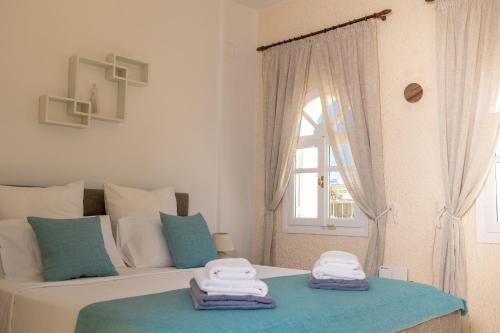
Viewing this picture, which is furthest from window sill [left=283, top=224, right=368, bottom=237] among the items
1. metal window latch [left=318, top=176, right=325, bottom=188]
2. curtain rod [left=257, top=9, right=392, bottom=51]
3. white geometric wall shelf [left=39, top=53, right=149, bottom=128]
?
white geometric wall shelf [left=39, top=53, right=149, bottom=128]

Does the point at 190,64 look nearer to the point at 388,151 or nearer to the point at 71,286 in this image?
the point at 388,151

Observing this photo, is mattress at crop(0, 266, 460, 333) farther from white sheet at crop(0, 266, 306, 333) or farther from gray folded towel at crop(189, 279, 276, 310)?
gray folded towel at crop(189, 279, 276, 310)

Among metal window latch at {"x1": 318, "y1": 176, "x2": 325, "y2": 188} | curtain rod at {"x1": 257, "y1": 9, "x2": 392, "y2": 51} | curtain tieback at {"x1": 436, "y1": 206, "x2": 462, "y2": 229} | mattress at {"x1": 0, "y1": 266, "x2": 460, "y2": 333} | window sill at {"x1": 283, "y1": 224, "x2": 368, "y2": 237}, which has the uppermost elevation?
curtain rod at {"x1": 257, "y1": 9, "x2": 392, "y2": 51}

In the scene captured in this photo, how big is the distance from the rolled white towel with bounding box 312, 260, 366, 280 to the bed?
0.24 metres

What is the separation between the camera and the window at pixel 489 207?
127 inches

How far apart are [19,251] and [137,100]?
63.8 inches

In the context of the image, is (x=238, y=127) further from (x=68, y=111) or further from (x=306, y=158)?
(x=68, y=111)

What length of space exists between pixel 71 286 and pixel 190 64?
2477mm

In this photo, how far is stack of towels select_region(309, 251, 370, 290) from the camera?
242 cm

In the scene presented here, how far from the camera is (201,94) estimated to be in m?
4.43

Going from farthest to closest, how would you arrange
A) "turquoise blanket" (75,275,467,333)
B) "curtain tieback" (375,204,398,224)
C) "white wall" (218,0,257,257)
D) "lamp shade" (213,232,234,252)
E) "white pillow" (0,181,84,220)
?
"white wall" (218,0,257,257) → "lamp shade" (213,232,234,252) → "curtain tieback" (375,204,398,224) → "white pillow" (0,181,84,220) → "turquoise blanket" (75,275,467,333)

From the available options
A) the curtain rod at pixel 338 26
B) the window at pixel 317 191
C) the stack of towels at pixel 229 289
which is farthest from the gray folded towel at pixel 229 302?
the curtain rod at pixel 338 26

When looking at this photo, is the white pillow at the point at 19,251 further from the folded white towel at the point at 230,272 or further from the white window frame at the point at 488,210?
the white window frame at the point at 488,210

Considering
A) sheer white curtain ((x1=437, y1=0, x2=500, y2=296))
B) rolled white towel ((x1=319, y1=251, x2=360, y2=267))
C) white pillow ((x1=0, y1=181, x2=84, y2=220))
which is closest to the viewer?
rolled white towel ((x1=319, y1=251, x2=360, y2=267))
